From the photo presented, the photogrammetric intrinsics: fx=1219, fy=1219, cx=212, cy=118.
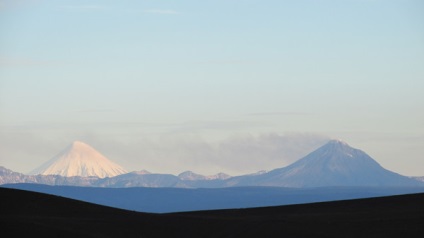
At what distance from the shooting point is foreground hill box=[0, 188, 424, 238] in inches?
3206

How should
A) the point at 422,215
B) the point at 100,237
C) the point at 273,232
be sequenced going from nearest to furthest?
the point at 100,237
the point at 273,232
the point at 422,215

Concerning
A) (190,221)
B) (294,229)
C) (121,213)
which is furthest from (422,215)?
(121,213)

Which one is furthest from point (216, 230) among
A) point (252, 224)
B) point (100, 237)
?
point (100, 237)

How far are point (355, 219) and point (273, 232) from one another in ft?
35.1

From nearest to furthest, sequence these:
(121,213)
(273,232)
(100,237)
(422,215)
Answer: (100,237) → (273,232) → (422,215) → (121,213)

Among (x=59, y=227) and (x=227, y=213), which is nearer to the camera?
(x=59, y=227)

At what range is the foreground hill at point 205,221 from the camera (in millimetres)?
81438

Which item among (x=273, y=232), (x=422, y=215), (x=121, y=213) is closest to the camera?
(x=273, y=232)

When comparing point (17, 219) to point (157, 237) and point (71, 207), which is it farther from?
point (71, 207)

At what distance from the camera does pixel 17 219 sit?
8312 cm

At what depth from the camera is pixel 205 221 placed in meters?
91.9

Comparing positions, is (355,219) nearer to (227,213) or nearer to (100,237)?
(227,213)

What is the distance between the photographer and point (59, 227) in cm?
8225

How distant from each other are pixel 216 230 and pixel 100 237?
1077 cm
